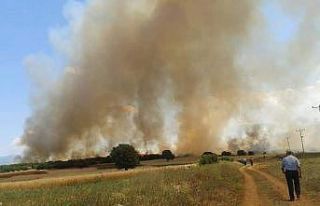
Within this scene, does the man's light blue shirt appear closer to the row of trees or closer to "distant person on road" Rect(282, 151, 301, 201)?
"distant person on road" Rect(282, 151, 301, 201)

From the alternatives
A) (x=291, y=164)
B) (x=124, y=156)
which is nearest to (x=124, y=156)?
(x=124, y=156)

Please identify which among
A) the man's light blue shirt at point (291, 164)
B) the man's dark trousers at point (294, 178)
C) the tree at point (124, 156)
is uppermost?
the tree at point (124, 156)

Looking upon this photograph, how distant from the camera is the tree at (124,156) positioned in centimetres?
14475

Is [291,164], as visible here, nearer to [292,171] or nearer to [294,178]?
[292,171]

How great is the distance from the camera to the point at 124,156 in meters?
145

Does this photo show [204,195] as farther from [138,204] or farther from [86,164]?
[86,164]

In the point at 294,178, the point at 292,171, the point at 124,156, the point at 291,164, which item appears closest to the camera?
the point at 294,178

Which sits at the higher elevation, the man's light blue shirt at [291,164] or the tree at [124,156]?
the tree at [124,156]

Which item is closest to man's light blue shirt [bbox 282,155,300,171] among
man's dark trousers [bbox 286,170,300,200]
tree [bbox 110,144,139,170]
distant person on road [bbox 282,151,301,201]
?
distant person on road [bbox 282,151,301,201]

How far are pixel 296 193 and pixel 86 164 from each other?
6289 inches

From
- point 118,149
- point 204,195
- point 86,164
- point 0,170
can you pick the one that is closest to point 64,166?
point 86,164

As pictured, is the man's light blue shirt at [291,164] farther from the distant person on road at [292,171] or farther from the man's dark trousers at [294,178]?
the man's dark trousers at [294,178]

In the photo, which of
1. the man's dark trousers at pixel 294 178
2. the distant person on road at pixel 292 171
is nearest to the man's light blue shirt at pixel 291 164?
the distant person on road at pixel 292 171

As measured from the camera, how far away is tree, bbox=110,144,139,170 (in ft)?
475
